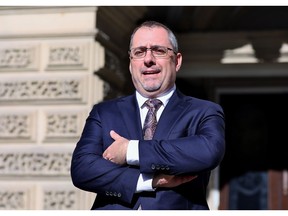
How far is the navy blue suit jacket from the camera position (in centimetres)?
204

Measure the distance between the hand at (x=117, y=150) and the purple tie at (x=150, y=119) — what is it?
0.09 m

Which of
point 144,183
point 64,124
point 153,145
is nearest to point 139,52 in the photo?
point 153,145

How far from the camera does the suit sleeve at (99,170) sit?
205 centimetres

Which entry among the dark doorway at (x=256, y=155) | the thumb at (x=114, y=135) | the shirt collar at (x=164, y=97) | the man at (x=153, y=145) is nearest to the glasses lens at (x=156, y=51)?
the man at (x=153, y=145)

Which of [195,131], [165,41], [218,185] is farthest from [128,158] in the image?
[218,185]

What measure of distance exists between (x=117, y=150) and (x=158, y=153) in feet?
0.39

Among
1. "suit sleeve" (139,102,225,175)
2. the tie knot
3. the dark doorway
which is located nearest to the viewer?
"suit sleeve" (139,102,225,175)

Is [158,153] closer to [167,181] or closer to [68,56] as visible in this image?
[167,181]

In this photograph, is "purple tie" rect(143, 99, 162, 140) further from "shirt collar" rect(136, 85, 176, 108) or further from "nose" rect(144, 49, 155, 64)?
"nose" rect(144, 49, 155, 64)

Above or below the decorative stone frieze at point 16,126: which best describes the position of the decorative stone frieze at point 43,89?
above

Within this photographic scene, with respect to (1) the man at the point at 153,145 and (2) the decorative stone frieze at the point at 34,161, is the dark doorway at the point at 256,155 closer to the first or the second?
(2) the decorative stone frieze at the point at 34,161

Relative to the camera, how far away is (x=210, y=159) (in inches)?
80.0

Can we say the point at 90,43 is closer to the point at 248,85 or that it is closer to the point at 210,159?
the point at 248,85

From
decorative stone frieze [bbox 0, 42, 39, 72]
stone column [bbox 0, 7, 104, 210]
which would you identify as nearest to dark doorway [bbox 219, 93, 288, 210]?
stone column [bbox 0, 7, 104, 210]
